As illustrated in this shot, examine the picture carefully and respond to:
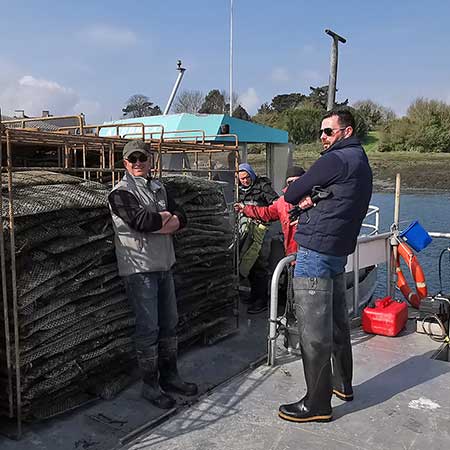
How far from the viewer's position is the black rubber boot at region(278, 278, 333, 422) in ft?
9.78

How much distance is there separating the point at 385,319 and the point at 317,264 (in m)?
1.88

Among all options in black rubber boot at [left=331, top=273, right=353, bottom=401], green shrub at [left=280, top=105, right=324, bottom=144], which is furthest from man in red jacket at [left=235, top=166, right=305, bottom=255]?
green shrub at [left=280, top=105, right=324, bottom=144]

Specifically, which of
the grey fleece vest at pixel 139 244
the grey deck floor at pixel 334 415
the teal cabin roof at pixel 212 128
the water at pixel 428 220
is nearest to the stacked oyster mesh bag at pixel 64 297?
the grey fleece vest at pixel 139 244

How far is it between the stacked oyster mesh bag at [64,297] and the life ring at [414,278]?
3067mm

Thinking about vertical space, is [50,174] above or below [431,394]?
above

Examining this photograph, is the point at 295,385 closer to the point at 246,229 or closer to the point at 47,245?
the point at 47,245

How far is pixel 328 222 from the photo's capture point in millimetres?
2883

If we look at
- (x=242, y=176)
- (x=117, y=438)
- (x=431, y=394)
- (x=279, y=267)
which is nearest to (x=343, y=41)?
(x=242, y=176)

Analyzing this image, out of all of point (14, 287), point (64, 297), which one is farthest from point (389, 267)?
point (14, 287)

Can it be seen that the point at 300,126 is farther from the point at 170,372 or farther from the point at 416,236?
the point at 170,372

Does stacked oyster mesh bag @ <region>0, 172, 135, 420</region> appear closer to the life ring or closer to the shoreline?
the life ring

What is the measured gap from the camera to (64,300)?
3121mm

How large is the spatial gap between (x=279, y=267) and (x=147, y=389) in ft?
4.31

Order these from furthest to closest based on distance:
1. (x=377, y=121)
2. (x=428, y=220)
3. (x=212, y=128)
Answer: (x=377, y=121), (x=428, y=220), (x=212, y=128)
